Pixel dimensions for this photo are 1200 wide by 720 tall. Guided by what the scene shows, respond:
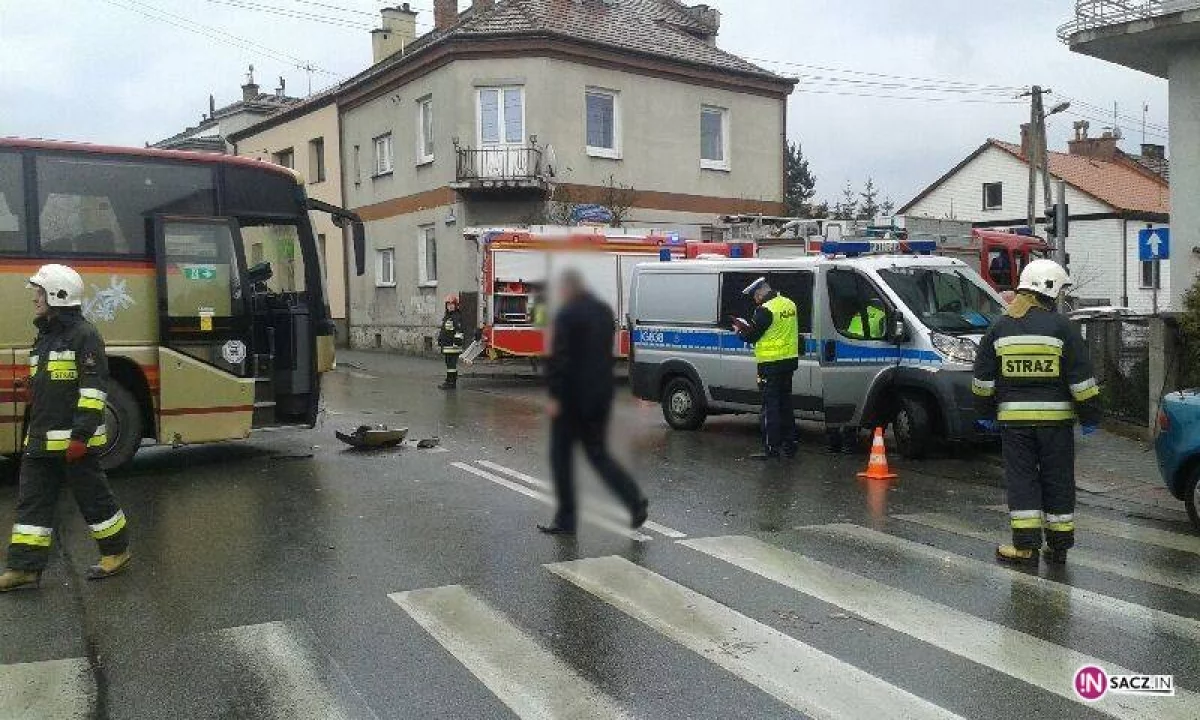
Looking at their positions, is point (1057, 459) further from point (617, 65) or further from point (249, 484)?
point (249, 484)

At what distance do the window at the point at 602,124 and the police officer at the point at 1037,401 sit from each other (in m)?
5.66

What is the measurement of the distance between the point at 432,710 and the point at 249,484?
266 inches

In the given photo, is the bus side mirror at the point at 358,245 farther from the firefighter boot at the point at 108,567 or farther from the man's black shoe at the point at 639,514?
the man's black shoe at the point at 639,514

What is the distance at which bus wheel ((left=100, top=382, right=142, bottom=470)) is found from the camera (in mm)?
11398

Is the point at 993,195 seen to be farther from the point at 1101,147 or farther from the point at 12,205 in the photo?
the point at 12,205

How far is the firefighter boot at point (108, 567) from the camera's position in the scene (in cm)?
736

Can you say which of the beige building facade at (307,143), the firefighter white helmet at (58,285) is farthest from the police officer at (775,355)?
the beige building facade at (307,143)

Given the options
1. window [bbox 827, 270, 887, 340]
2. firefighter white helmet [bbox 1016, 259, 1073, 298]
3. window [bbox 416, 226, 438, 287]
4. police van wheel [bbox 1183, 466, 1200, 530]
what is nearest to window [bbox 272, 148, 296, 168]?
window [bbox 827, 270, 887, 340]

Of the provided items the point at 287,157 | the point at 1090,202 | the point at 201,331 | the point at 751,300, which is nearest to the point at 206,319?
the point at 201,331

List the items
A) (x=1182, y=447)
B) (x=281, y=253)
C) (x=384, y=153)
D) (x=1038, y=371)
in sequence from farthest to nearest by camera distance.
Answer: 1. (x=281, y=253)
2. (x=1182, y=447)
3. (x=1038, y=371)
4. (x=384, y=153)

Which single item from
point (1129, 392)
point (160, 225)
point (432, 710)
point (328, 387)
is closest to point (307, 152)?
point (328, 387)

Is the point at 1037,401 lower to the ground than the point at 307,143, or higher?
lower

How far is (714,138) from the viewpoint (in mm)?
2887

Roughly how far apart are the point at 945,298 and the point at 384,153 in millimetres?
9978
